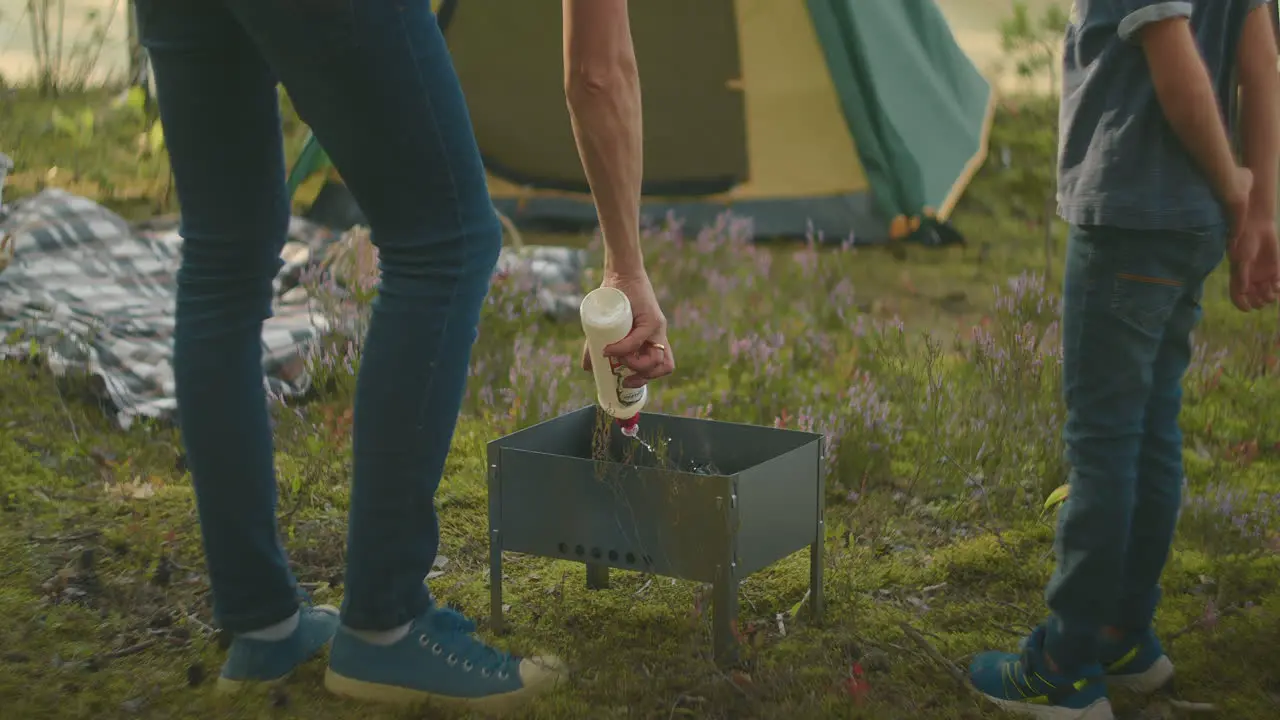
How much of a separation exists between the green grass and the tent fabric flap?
105cm

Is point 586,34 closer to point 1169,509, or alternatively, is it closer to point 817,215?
point 1169,509

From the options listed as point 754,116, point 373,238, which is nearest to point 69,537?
point 373,238

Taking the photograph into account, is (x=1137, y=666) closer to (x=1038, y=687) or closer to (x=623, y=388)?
(x=1038, y=687)

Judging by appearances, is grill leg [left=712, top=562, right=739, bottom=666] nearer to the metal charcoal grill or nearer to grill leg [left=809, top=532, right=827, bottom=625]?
the metal charcoal grill

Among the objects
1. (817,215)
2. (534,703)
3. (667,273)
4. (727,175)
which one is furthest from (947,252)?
(534,703)

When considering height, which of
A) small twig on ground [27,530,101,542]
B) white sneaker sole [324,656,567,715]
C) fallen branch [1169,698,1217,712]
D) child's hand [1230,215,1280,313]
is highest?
child's hand [1230,215,1280,313]

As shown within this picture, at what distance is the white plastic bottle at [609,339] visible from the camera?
205cm

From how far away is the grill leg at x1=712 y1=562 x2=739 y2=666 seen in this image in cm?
232

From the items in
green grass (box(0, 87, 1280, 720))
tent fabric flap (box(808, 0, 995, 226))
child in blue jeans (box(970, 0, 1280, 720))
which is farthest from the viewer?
tent fabric flap (box(808, 0, 995, 226))

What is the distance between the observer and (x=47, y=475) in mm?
3428

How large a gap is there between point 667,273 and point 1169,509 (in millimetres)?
2861

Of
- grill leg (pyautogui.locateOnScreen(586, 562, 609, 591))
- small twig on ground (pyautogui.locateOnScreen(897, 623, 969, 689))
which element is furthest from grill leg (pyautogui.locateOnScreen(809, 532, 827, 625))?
grill leg (pyautogui.locateOnScreen(586, 562, 609, 591))

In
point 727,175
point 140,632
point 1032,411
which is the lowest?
point 140,632

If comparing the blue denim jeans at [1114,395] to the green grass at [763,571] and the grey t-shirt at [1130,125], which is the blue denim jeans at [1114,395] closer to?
the grey t-shirt at [1130,125]
